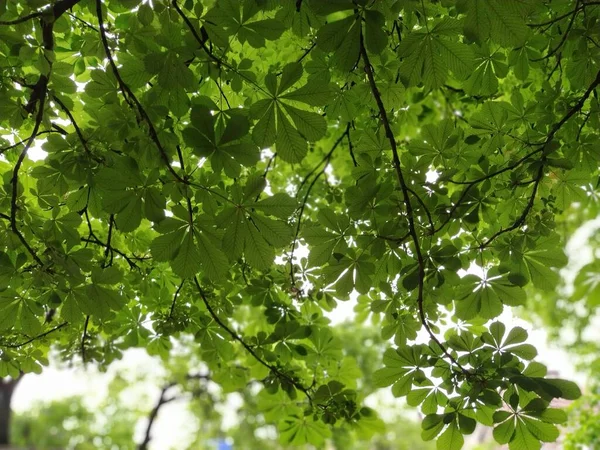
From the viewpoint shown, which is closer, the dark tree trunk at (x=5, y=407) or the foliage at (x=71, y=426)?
the dark tree trunk at (x=5, y=407)

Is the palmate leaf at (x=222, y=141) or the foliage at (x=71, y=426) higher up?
the foliage at (x=71, y=426)

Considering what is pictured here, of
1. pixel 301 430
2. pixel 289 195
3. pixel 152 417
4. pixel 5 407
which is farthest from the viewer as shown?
pixel 5 407

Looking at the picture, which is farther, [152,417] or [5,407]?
[5,407]

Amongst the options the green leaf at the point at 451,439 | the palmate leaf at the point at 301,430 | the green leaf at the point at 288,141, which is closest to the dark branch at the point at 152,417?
the palmate leaf at the point at 301,430

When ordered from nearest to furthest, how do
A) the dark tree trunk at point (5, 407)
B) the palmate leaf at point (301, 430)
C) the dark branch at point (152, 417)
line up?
the palmate leaf at point (301, 430) → the dark branch at point (152, 417) → the dark tree trunk at point (5, 407)

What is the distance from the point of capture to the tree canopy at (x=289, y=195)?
1268mm

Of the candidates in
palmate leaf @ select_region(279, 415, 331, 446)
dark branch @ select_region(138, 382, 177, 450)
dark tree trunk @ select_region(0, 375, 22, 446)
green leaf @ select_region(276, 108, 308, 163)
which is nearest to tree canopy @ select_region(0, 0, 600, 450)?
green leaf @ select_region(276, 108, 308, 163)

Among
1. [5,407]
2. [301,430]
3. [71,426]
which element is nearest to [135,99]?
[301,430]

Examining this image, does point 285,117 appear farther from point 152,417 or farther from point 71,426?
point 71,426

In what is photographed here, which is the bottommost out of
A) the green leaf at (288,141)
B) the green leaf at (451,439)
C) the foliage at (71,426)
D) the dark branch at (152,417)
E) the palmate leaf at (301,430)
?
the green leaf at (451,439)

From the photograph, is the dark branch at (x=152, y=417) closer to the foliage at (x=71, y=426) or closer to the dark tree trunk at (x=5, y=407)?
the dark tree trunk at (x=5, y=407)

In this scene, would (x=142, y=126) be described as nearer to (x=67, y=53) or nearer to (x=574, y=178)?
(x=67, y=53)

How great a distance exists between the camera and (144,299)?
203 centimetres

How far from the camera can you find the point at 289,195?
153 centimetres
